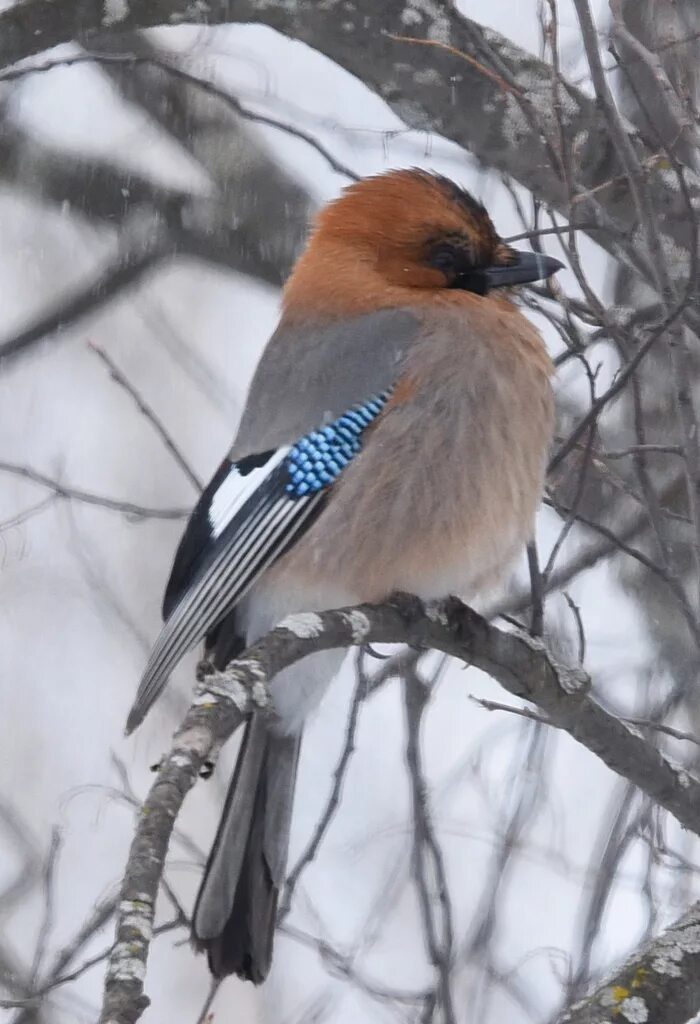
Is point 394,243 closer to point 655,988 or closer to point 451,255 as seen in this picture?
point 451,255

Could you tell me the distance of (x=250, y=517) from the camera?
11.3ft

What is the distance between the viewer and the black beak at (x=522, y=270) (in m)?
3.67

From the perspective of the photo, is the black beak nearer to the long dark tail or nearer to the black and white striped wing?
the black and white striped wing

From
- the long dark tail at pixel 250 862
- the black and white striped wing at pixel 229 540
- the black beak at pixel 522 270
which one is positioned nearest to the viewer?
the long dark tail at pixel 250 862

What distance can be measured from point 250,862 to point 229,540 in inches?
28.4

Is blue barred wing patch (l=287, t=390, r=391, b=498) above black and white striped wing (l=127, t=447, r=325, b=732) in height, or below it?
above

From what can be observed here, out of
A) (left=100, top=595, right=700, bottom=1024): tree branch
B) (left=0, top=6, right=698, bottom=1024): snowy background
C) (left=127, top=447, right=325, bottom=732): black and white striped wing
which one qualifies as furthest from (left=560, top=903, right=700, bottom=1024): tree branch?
(left=127, top=447, right=325, bottom=732): black and white striped wing

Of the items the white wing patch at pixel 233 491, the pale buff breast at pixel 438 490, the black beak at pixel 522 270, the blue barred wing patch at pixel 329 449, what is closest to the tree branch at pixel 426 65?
the black beak at pixel 522 270

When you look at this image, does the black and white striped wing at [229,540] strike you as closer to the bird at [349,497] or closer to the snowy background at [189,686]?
the bird at [349,497]

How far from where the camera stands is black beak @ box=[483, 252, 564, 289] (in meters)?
3.67

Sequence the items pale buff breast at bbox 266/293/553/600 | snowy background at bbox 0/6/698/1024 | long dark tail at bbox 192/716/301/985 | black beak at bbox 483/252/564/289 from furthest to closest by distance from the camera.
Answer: snowy background at bbox 0/6/698/1024, black beak at bbox 483/252/564/289, pale buff breast at bbox 266/293/553/600, long dark tail at bbox 192/716/301/985

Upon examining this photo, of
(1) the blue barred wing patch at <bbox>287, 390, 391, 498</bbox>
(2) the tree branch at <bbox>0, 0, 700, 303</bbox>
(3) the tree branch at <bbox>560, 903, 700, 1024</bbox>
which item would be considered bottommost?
(3) the tree branch at <bbox>560, 903, 700, 1024</bbox>

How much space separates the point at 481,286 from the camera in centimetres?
389

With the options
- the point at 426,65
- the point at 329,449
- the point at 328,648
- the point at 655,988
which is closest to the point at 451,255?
the point at 426,65
